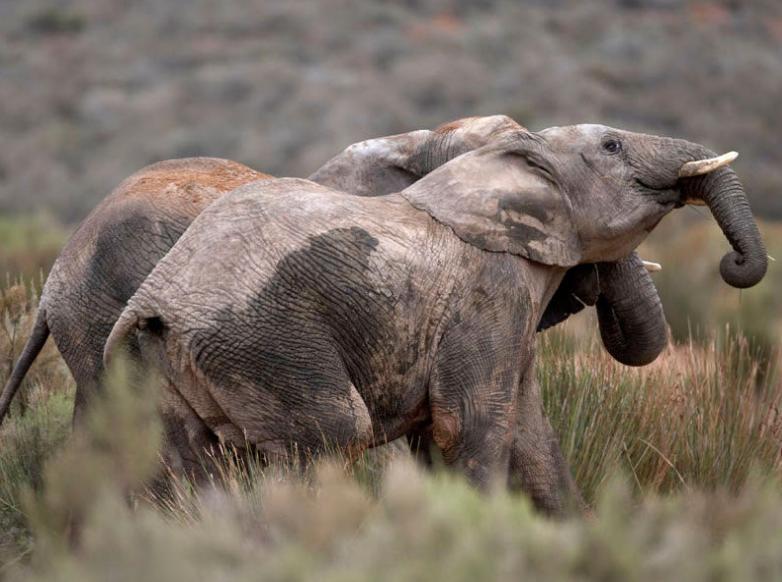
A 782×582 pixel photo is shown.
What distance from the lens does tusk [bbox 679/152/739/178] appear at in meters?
6.32

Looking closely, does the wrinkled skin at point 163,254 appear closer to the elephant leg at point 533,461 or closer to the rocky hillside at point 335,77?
the elephant leg at point 533,461

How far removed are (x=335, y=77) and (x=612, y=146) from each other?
3203cm

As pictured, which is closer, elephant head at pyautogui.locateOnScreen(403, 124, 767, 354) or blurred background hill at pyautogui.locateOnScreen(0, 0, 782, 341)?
elephant head at pyautogui.locateOnScreen(403, 124, 767, 354)

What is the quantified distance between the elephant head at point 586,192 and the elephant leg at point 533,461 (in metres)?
0.62

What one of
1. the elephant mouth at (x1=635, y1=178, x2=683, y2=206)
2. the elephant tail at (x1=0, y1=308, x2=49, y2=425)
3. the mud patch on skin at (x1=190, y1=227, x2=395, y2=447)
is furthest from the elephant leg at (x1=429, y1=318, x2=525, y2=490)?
the elephant tail at (x1=0, y1=308, x2=49, y2=425)

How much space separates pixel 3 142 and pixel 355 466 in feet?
106

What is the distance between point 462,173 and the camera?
20.9 ft

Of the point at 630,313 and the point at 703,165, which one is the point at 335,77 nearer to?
the point at 630,313

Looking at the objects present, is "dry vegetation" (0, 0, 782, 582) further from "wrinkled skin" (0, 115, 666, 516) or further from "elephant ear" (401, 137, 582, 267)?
"elephant ear" (401, 137, 582, 267)

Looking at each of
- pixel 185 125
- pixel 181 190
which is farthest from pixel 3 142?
pixel 181 190

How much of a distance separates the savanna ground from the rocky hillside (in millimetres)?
24951

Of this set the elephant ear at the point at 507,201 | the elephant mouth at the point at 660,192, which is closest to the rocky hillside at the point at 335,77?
the elephant mouth at the point at 660,192

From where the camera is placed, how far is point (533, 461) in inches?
259

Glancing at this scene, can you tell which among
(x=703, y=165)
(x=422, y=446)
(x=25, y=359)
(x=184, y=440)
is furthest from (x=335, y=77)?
(x=184, y=440)
